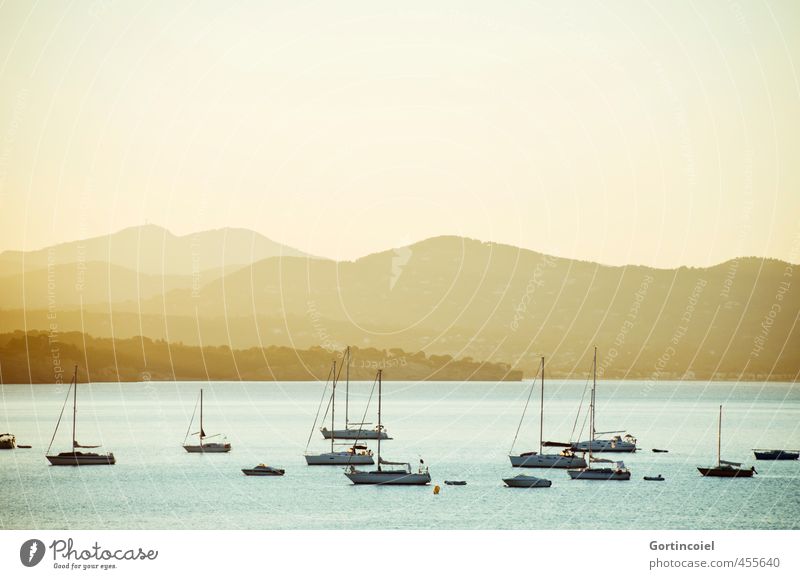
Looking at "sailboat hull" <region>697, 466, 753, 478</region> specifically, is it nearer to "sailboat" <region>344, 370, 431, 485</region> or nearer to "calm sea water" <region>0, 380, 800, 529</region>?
"calm sea water" <region>0, 380, 800, 529</region>

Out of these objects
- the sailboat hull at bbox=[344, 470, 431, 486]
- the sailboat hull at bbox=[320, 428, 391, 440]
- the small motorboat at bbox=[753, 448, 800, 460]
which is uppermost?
the small motorboat at bbox=[753, 448, 800, 460]

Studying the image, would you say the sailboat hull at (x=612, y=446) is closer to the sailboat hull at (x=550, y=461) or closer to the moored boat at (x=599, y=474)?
the sailboat hull at (x=550, y=461)

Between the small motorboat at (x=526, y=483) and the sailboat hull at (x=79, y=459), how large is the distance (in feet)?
62.6

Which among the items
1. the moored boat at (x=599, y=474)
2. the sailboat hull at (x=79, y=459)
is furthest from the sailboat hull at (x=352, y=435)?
the moored boat at (x=599, y=474)

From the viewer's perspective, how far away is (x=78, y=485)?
141 feet

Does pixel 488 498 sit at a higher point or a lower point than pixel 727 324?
lower

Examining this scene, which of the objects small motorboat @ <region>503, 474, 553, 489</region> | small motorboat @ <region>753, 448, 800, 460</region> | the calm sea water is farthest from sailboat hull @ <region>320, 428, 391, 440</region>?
small motorboat @ <region>503, 474, 553, 489</region>

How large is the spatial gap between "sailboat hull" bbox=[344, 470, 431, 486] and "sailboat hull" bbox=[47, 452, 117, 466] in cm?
1353

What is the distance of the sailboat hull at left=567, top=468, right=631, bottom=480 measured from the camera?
148 ft

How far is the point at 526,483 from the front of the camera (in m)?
42.1

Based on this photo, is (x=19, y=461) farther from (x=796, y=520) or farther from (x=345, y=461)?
(x=796, y=520)

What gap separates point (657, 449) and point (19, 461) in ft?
115
